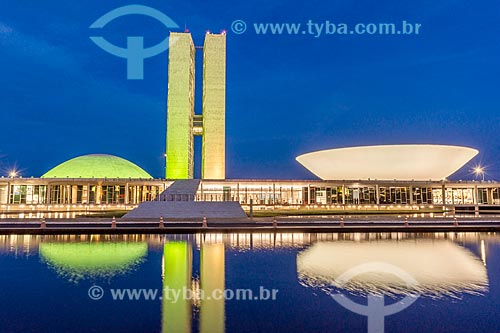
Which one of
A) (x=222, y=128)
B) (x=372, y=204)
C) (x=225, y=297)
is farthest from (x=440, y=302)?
(x=222, y=128)

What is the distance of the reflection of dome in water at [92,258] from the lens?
1061cm

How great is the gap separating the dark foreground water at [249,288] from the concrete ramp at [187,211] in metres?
12.7

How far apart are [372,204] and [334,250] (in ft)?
135

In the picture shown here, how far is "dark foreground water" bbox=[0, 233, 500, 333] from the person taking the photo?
22.6 feet

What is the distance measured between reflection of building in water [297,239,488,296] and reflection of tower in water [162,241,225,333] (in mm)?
2227

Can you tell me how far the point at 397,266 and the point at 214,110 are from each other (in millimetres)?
61223

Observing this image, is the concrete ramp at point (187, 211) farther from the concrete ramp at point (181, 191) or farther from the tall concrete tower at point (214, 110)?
the tall concrete tower at point (214, 110)

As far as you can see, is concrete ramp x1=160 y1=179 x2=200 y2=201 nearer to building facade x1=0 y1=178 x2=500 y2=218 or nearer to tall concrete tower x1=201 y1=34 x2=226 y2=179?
building facade x1=0 y1=178 x2=500 y2=218

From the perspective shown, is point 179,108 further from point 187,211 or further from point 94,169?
point 187,211

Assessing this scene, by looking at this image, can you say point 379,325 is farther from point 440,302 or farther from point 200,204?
point 200,204

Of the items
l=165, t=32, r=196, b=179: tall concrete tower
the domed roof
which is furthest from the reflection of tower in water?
l=165, t=32, r=196, b=179: tall concrete tower

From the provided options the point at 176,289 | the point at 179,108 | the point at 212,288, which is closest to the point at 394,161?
the point at 179,108

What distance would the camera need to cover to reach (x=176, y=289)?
8969mm

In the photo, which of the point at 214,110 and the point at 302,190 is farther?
the point at 214,110
